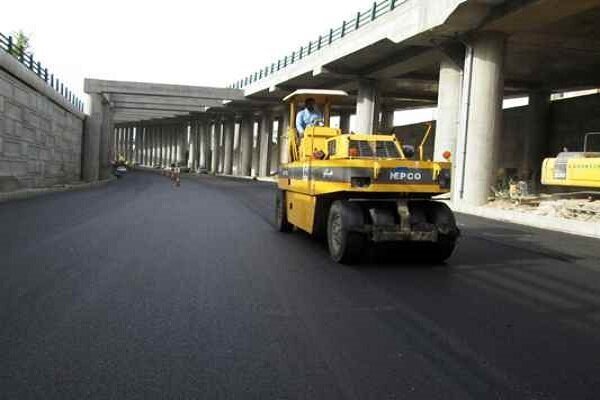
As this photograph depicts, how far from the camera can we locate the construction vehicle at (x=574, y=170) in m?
16.0

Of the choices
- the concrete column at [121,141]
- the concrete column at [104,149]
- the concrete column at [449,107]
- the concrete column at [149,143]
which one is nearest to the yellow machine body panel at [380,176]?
the concrete column at [449,107]

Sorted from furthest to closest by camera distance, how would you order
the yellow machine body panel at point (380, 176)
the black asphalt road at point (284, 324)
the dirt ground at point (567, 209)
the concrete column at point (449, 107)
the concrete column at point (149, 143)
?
the concrete column at point (149, 143) → the concrete column at point (449, 107) → the dirt ground at point (567, 209) → the yellow machine body panel at point (380, 176) → the black asphalt road at point (284, 324)

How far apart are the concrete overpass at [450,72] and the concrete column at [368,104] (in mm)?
67

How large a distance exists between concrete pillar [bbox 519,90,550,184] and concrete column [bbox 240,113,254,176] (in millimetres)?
39661

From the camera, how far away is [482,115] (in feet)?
67.5

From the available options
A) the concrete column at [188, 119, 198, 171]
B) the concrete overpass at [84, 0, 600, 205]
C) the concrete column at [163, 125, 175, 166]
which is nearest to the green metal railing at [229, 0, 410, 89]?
the concrete overpass at [84, 0, 600, 205]

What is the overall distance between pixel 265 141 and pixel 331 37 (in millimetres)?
29029

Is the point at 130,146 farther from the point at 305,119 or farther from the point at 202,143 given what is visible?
the point at 305,119

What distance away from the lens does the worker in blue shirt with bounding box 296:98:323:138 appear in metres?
11.2

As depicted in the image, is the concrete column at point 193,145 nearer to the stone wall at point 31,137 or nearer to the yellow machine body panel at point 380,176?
the stone wall at point 31,137

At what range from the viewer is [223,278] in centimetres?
697

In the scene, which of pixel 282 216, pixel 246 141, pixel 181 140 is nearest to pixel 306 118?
pixel 282 216

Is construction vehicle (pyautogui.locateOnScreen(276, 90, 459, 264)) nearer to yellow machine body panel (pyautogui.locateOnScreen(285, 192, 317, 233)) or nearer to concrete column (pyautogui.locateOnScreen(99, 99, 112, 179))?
yellow machine body panel (pyautogui.locateOnScreen(285, 192, 317, 233))

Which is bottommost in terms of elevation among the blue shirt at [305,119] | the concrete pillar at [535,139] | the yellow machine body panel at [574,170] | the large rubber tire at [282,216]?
the large rubber tire at [282,216]
